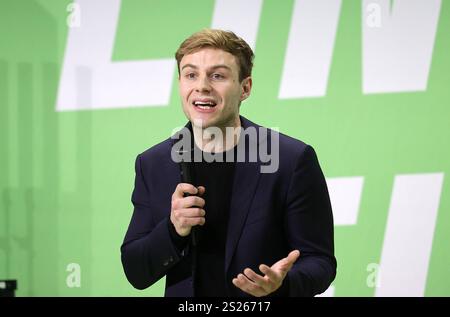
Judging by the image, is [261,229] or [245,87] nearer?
[261,229]

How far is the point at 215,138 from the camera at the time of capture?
6.06 feet

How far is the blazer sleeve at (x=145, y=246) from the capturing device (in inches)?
66.3

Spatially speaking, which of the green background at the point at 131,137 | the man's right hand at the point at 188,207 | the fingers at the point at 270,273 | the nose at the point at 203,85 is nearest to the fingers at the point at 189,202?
the man's right hand at the point at 188,207

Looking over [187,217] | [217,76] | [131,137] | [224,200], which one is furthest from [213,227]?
[131,137]

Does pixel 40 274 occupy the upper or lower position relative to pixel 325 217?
lower

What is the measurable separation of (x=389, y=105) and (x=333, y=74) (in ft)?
1.12

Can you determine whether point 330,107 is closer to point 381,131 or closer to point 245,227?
point 381,131

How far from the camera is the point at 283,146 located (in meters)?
1.83

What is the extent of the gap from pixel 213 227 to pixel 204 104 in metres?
0.33

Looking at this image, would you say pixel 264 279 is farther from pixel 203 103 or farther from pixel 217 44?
pixel 217 44

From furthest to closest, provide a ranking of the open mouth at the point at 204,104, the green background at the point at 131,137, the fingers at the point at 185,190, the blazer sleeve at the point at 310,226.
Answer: the green background at the point at 131,137 < the open mouth at the point at 204,104 < the blazer sleeve at the point at 310,226 < the fingers at the point at 185,190

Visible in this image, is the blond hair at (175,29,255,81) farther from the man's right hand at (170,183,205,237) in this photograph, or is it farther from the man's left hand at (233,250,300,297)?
the man's left hand at (233,250,300,297)

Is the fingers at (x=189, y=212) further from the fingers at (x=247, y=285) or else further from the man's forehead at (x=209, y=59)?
the man's forehead at (x=209, y=59)
